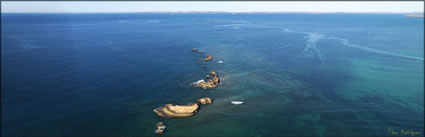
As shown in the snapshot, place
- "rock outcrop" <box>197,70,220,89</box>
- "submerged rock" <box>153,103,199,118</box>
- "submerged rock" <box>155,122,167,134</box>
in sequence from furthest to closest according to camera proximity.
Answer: "rock outcrop" <box>197,70,220,89</box>, "submerged rock" <box>153,103,199,118</box>, "submerged rock" <box>155,122,167,134</box>

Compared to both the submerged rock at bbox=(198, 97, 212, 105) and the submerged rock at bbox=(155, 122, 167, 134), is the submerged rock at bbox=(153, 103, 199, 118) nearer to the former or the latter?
the submerged rock at bbox=(155, 122, 167, 134)

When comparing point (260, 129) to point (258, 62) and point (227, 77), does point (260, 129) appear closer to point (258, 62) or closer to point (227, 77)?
point (227, 77)

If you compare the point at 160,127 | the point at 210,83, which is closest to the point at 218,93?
the point at 210,83

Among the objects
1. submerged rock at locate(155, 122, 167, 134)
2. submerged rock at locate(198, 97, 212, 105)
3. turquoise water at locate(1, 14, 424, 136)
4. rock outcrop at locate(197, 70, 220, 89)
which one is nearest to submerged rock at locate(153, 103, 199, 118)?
turquoise water at locate(1, 14, 424, 136)

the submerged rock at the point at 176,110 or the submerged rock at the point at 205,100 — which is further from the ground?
the submerged rock at the point at 205,100

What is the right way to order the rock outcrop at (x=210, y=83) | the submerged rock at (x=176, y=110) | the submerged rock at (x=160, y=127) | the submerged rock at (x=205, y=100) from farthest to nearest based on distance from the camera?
the rock outcrop at (x=210, y=83) < the submerged rock at (x=205, y=100) < the submerged rock at (x=176, y=110) < the submerged rock at (x=160, y=127)

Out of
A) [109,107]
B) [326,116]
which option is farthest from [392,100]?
[109,107]

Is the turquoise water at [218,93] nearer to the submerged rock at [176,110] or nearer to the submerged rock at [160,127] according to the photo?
the submerged rock at [160,127]

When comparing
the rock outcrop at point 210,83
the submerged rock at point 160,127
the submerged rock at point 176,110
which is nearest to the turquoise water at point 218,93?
the submerged rock at point 160,127
